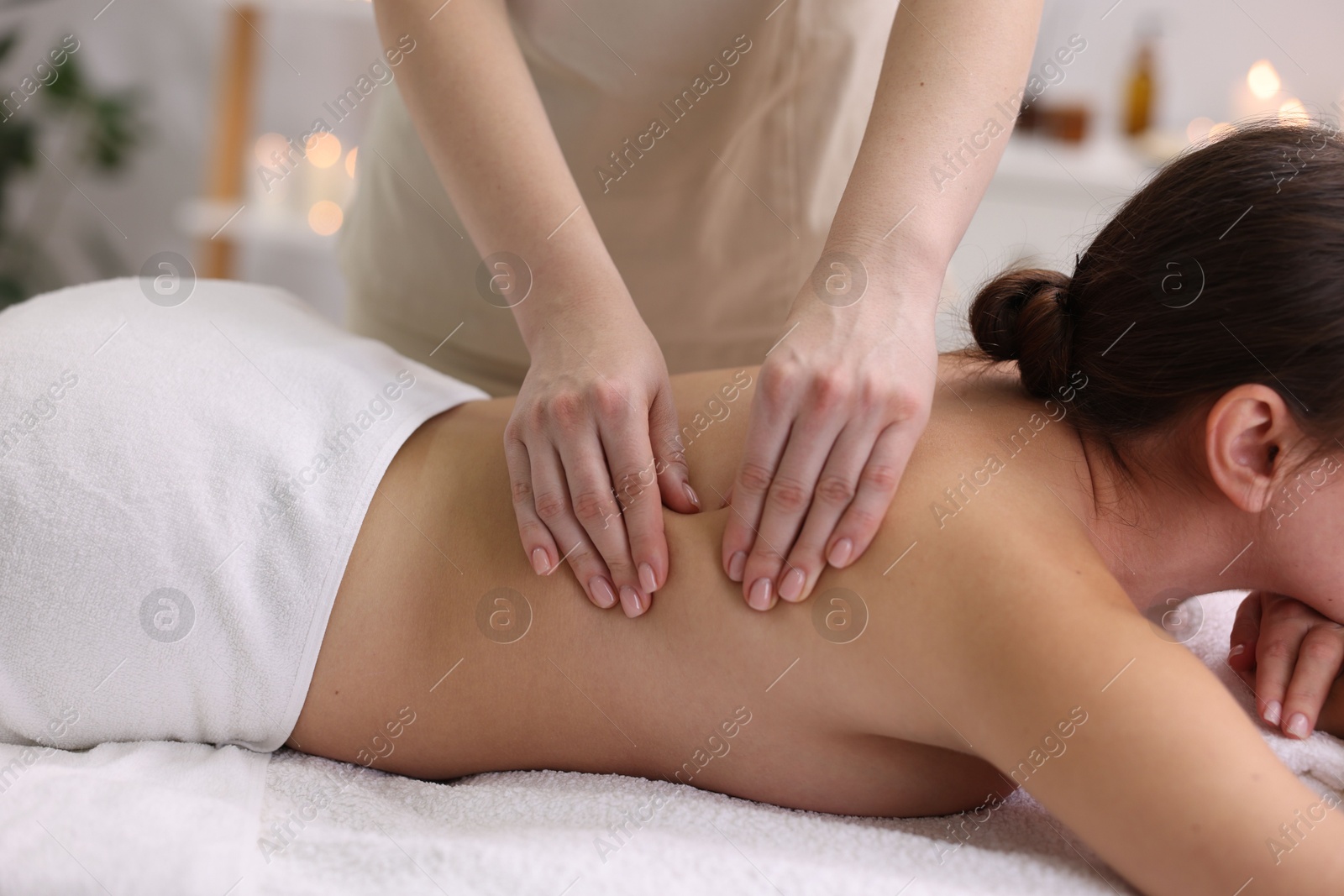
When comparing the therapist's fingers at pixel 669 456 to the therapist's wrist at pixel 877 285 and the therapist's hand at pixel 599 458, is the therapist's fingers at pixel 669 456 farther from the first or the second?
the therapist's wrist at pixel 877 285

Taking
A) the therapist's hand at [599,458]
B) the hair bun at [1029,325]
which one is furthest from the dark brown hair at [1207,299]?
the therapist's hand at [599,458]

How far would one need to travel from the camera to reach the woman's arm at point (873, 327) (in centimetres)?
74

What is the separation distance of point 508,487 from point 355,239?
2.21 feet

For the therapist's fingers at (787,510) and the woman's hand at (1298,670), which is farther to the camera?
the woman's hand at (1298,670)

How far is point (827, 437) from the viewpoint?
0.74 m

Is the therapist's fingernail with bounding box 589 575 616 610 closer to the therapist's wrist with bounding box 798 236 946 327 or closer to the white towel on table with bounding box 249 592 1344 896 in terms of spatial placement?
the white towel on table with bounding box 249 592 1344 896

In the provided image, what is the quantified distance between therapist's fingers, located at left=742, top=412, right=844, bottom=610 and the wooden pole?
235 cm

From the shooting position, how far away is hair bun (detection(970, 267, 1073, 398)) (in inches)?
34.5

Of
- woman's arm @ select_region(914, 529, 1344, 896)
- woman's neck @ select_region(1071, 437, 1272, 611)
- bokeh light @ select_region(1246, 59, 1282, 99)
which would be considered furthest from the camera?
bokeh light @ select_region(1246, 59, 1282, 99)

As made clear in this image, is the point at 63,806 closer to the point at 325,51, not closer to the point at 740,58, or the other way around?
the point at 740,58

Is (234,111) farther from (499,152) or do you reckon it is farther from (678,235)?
(499,152)

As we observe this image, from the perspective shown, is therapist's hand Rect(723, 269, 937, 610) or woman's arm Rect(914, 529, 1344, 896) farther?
therapist's hand Rect(723, 269, 937, 610)

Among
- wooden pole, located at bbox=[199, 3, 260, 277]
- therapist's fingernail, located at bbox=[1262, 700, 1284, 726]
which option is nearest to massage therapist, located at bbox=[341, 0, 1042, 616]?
therapist's fingernail, located at bbox=[1262, 700, 1284, 726]

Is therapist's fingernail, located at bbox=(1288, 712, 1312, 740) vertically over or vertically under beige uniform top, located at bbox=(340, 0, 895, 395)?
under
